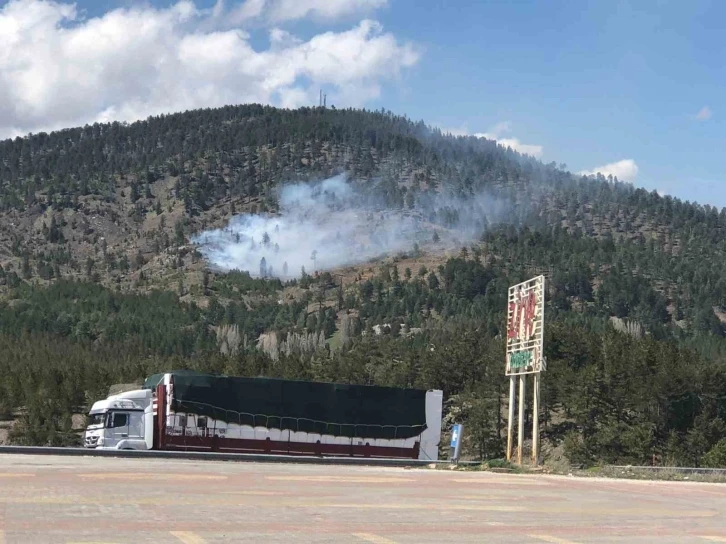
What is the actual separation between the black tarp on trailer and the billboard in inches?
381

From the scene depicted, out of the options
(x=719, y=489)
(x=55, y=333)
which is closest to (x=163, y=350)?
(x=55, y=333)

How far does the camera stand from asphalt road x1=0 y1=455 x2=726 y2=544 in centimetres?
1477

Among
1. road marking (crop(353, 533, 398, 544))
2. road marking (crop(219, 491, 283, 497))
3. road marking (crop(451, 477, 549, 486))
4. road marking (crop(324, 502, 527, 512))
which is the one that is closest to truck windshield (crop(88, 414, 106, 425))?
road marking (crop(451, 477, 549, 486))

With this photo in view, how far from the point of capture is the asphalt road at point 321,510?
48.4 feet

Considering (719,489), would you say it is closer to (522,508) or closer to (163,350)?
(522,508)

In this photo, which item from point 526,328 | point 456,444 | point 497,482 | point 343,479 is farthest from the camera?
point 456,444

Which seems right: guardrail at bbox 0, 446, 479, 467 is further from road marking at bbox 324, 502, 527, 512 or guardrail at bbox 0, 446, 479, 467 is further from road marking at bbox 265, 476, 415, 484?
road marking at bbox 324, 502, 527, 512

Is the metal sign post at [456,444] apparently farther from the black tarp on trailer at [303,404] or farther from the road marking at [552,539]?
the road marking at [552,539]

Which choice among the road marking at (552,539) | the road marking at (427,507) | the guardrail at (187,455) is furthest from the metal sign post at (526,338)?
the road marking at (552,539)

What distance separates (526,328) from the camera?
153 ft

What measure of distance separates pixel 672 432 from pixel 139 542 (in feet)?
221

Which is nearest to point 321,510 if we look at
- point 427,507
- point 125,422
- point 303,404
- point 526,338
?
point 427,507

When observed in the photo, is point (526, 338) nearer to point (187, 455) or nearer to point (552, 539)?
point (187, 455)

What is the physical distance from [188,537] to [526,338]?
34022mm
